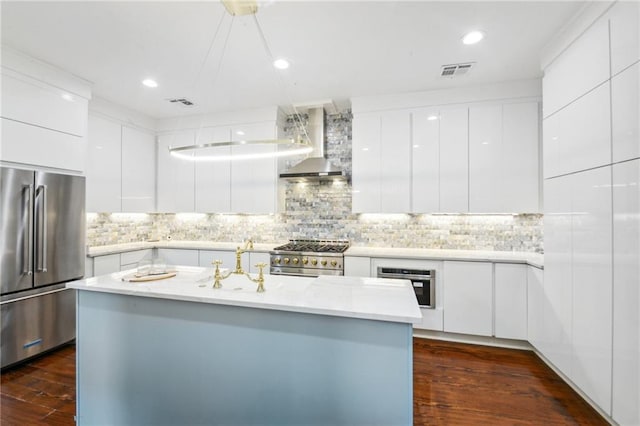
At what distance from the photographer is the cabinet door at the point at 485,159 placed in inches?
124

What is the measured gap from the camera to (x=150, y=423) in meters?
1.69

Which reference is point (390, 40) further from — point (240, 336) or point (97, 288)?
point (97, 288)

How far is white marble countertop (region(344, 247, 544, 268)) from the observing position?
9.30ft

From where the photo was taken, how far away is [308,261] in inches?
131

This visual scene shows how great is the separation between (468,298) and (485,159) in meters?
1.60

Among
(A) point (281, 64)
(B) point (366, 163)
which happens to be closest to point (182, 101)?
(A) point (281, 64)

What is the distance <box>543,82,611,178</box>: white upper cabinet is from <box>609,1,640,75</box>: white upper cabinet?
0.16 m

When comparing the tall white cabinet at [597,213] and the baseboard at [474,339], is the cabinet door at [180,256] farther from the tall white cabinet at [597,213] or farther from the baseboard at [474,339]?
the tall white cabinet at [597,213]

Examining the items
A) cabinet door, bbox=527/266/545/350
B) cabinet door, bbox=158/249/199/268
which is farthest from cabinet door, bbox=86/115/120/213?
cabinet door, bbox=527/266/545/350

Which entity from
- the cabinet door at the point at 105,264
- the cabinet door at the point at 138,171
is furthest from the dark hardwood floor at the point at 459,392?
the cabinet door at the point at 138,171

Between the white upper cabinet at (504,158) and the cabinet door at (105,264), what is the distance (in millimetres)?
4437

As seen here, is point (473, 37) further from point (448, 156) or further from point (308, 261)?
point (308, 261)

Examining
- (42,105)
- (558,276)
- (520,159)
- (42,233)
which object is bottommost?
(558,276)

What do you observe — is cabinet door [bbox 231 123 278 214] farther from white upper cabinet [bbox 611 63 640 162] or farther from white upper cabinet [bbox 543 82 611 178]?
white upper cabinet [bbox 611 63 640 162]
